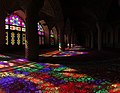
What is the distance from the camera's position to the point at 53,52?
22.7 meters

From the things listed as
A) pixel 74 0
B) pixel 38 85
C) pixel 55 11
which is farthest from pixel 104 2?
pixel 38 85

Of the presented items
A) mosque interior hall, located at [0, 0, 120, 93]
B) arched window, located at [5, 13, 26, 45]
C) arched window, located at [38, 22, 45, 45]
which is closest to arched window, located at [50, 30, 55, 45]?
mosque interior hall, located at [0, 0, 120, 93]

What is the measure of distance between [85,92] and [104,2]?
20.3 metres

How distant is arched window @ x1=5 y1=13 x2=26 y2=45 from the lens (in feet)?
87.9

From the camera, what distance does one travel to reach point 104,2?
23.6 meters

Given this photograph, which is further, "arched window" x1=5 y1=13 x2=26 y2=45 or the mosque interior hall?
"arched window" x1=5 y1=13 x2=26 y2=45

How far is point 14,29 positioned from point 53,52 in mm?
9005

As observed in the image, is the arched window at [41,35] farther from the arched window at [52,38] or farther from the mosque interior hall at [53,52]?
the arched window at [52,38]

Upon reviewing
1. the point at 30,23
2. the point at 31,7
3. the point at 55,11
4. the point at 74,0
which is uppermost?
the point at 74,0

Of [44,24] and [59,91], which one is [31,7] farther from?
[44,24]

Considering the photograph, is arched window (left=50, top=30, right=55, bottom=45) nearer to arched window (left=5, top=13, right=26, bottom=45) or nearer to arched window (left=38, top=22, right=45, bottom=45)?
arched window (left=38, top=22, right=45, bottom=45)

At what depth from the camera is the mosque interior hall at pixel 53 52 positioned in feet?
20.8

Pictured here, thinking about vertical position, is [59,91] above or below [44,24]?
below

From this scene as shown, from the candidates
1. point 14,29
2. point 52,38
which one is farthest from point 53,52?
point 52,38
